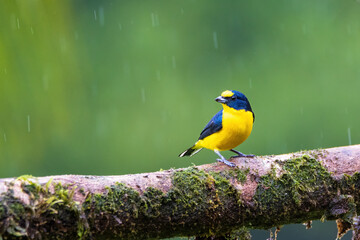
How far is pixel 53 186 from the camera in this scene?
2975 millimetres

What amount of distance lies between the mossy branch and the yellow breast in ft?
1.73

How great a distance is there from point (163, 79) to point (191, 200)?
11863 millimetres

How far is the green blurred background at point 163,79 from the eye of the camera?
43.5 feet

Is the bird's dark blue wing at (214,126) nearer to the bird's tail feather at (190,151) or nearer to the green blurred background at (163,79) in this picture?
the bird's tail feather at (190,151)

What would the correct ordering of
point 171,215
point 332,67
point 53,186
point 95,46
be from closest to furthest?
point 53,186 → point 171,215 → point 332,67 → point 95,46

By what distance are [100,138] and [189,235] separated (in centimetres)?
1148

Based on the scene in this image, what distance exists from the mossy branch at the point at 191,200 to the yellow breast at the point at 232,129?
53 centimetres

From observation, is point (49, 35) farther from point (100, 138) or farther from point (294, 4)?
Result: point (294, 4)

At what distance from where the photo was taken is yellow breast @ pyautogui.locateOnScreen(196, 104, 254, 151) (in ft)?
13.8

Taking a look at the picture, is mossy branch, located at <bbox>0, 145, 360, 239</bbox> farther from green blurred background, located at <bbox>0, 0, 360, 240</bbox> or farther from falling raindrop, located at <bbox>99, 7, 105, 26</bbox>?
falling raindrop, located at <bbox>99, 7, 105, 26</bbox>

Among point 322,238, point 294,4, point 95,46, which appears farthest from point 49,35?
point 322,238

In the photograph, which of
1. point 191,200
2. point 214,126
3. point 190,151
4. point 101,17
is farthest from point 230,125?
point 101,17

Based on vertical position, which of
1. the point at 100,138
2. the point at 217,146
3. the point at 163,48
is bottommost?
the point at 100,138

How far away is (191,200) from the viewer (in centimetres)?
331
